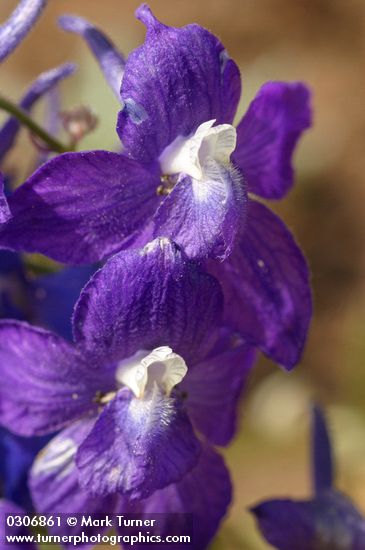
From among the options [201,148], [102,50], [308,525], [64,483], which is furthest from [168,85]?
[308,525]

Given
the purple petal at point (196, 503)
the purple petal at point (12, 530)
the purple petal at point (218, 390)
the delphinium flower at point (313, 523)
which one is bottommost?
the delphinium flower at point (313, 523)

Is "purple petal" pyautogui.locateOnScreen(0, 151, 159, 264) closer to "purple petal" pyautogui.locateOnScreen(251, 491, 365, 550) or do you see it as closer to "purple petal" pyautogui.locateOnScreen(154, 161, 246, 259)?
"purple petal" pyautogui.locateOnScreen(154, 161, 246, 259)

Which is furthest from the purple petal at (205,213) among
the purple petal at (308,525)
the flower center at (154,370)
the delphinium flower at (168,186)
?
the purple petal at (308,525)

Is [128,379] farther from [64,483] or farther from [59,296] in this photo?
[59,296]

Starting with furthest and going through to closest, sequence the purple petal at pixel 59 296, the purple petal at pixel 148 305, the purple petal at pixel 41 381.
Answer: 1. the purple petal at pixel 59 296
2. the purple petal at pixel 41 381
3. the purple petal at pixel 148 305

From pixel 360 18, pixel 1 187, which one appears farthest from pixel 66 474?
pixel 360 18

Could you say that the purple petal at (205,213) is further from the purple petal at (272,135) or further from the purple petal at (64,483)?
the purple petal at (64,483)

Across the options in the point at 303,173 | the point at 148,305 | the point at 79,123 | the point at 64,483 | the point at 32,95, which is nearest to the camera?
the point at 148,305
